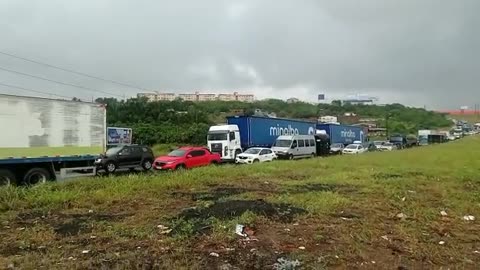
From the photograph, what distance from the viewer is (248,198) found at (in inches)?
458

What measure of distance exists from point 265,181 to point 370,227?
8.26m

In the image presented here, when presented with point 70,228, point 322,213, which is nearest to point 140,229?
point 70,228

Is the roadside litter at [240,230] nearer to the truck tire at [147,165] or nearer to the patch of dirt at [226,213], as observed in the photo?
the patch of dirt at [226,213]

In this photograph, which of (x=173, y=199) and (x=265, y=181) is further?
(x=265, y=181)

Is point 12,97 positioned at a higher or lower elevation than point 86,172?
higher

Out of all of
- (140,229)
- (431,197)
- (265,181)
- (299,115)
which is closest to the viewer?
(140,229)

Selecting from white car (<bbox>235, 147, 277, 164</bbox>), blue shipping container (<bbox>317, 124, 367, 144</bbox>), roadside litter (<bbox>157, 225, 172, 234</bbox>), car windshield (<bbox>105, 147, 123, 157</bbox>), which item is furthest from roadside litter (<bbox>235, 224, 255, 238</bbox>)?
blue shipping container (<bbox>317, 124, 367, 144</bbox>)

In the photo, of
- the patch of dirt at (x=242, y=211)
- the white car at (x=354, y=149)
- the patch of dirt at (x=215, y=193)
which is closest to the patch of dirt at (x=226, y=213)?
the patch of dirt at (x=242, y=211)

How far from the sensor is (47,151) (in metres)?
18.4

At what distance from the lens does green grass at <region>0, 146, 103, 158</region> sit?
17.0 meters

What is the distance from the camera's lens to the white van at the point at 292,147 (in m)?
37.2

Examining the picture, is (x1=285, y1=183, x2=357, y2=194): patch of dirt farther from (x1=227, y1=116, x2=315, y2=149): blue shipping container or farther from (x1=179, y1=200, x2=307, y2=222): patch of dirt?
(x1=227, y1=116, x2=315, y2=149): blue shipping container

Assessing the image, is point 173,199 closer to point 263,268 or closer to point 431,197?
point 263,268

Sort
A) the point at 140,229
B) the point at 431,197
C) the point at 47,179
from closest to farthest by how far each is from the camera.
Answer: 1. the point at 140,229
2. the point at 431,197
3. the point at 47,179
